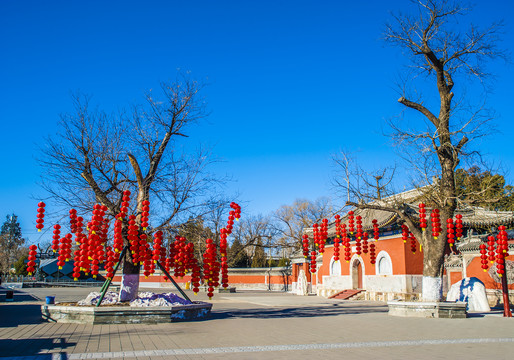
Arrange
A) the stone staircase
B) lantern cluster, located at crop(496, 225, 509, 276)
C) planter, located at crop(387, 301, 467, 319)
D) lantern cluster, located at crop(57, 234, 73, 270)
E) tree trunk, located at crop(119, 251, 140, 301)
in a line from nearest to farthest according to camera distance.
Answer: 1. lantern cluster, located at crop(57, 234, 73, 270)
2. tree trunk, located at crop(119, 251, 140, 301)
3. lantern cluster, located at crop(496, 225, 509, 276)
4. planter, located at crop(387, 301, 467, 319)
5. the stone staircase

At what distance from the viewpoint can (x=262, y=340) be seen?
343 inches

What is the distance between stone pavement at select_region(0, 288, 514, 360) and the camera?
7.14 m

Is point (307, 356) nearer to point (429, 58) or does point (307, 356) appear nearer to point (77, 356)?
point (77, 356)

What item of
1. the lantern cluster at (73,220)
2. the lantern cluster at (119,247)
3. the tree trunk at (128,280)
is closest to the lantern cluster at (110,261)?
the lantern cluster at (119,247)

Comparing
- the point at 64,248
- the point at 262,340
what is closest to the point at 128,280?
the point at 64,248

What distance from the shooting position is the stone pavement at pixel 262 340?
714 centimetres

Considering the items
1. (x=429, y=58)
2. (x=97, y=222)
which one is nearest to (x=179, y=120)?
(x=97, y=222)

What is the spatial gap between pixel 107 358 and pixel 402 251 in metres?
17.3

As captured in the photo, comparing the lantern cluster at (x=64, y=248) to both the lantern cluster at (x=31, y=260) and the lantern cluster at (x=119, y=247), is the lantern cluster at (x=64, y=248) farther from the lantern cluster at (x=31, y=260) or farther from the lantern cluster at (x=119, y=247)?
the lantern cluster at (x=31, y=260)

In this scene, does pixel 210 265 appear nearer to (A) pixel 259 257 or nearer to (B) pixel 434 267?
(B) pixel 434 267

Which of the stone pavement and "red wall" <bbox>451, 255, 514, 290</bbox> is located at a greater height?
"red wall" <bbox>451, 255, 514, 290</bbox>

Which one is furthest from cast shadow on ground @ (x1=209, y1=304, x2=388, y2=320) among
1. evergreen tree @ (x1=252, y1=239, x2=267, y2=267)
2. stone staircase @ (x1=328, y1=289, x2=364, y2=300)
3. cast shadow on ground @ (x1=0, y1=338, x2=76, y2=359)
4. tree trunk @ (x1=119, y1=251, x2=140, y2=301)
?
evergreen tree @ (x1=252, y1=239, x2=267, y2=267)

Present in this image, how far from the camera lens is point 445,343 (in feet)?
28.0

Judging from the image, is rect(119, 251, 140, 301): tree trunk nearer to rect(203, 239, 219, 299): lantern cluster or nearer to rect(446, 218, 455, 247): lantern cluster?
rect(203, 239, 219, 299): lantern cluster
